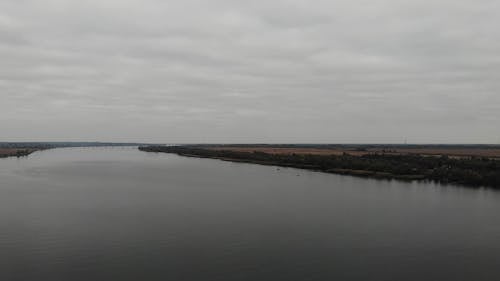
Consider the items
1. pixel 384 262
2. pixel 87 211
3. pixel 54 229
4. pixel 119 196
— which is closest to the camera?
pixel 384 262

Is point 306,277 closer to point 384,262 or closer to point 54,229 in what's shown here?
point 384,262

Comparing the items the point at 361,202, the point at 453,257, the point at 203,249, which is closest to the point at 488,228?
the point at 453,257

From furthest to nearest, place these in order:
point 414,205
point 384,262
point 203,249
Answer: point 414,205 → point 203,249 → point 384,262

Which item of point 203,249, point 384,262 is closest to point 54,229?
point 203,249

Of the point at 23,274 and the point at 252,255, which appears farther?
the point at 252,255

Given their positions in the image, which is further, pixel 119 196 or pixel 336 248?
pixel 119 196

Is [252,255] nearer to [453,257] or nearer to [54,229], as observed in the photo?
[453,257]
